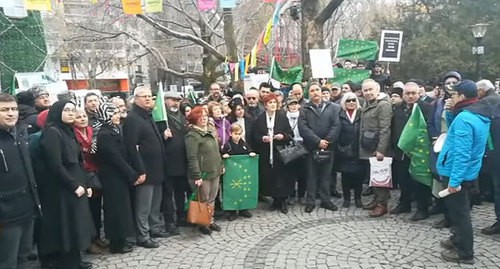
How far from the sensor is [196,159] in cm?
558

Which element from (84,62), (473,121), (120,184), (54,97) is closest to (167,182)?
(120,184)

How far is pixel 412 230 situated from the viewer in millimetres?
5633

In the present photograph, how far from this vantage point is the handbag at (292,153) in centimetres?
638

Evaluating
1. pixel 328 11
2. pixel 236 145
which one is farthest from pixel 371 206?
pixel 328 11

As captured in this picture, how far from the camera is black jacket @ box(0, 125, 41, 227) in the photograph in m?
3.81

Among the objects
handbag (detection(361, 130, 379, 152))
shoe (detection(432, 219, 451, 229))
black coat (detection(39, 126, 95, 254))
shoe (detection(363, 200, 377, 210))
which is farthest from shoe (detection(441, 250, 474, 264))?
black coat (detection(39, 126, 95, 254))

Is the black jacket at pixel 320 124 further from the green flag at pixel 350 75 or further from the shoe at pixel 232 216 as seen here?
the green flag at pixel 350 75

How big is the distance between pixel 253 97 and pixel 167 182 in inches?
83.3

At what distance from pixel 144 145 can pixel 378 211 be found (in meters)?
3.49

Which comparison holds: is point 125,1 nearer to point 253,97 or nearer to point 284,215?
point 253,97

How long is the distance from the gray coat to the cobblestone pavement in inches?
38.7

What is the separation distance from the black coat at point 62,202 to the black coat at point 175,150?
140cm

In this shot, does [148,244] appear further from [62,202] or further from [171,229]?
[62,202]

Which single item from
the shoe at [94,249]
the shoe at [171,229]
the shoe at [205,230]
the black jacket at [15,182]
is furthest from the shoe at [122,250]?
the black jacket at [15,182]
